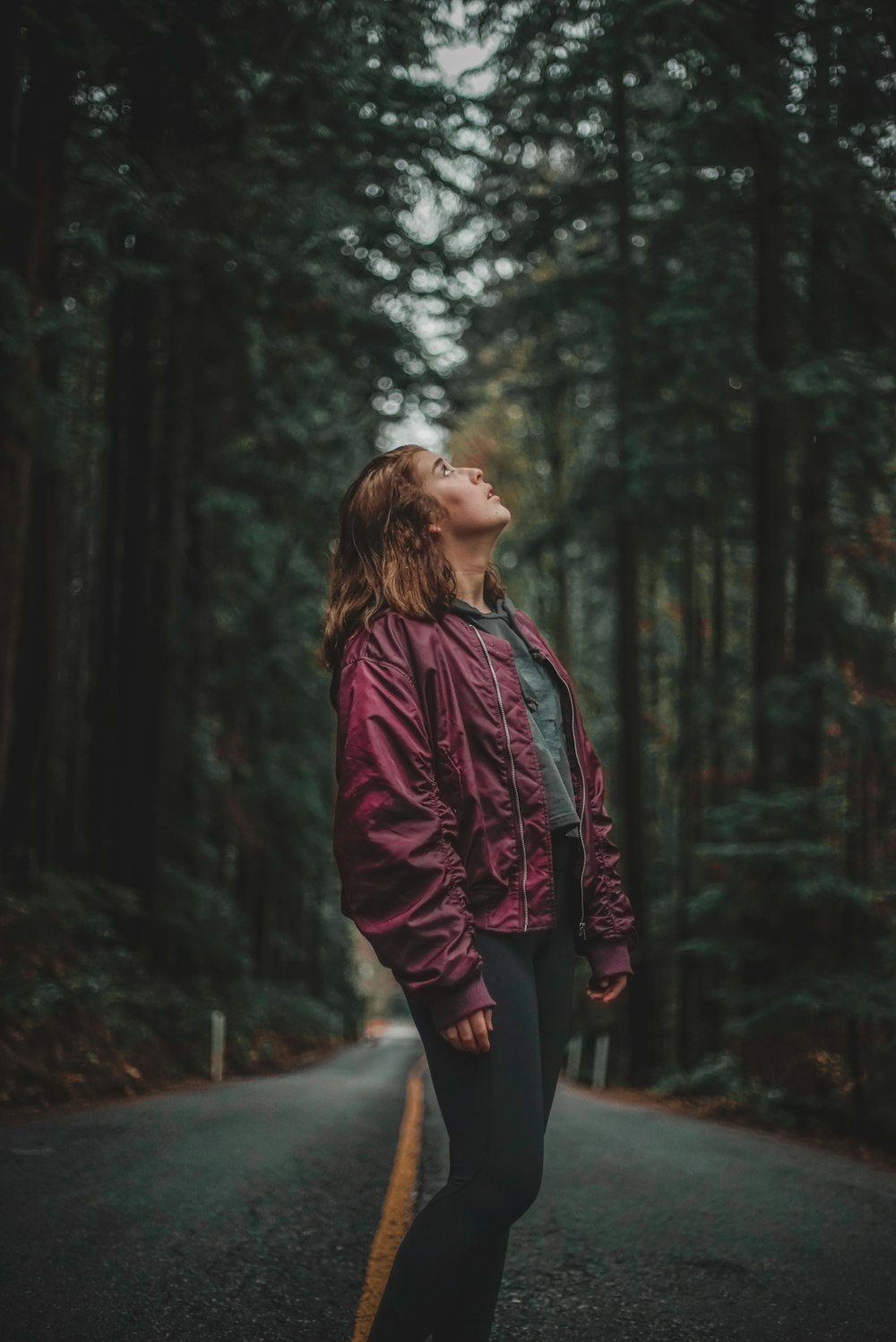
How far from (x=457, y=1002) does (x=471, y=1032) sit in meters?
0.08

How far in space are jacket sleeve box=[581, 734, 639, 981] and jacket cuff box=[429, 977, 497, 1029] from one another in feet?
1.87

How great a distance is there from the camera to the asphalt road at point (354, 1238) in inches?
132

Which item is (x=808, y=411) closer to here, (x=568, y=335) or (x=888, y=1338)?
(x=568, y=335)

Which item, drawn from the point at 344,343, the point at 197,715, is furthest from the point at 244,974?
the point at 344,343

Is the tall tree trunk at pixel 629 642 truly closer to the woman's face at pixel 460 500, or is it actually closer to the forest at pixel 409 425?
the forest at pixel 409 425

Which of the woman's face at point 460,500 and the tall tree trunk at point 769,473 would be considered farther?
the tall tree trunk at point 769,473

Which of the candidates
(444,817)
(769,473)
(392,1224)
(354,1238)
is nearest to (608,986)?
(444,817)

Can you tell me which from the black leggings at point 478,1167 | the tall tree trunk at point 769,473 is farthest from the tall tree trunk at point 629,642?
the black leggings at point 478,1167

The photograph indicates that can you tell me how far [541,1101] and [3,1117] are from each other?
230 inches

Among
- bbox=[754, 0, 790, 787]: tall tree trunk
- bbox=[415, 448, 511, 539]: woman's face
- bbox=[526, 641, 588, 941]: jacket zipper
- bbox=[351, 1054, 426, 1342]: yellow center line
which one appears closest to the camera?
bbox=[526, 641, 588, 941]: jacket zipper

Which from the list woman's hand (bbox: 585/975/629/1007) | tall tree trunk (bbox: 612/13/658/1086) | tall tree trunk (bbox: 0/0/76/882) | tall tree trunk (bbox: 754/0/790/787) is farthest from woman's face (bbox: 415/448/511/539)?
tall tree trunk (bbox: 612/13/658/1086)

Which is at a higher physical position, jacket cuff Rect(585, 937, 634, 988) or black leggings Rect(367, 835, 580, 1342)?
jacket cuff Rect(585, 937, 634, 988)

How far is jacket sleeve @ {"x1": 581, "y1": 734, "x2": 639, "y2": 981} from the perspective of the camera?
2922 mm

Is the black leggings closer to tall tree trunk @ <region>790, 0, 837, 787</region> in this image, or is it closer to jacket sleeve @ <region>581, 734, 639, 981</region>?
jacket sleeve @ <region>581, 734, 639, 981</region>
